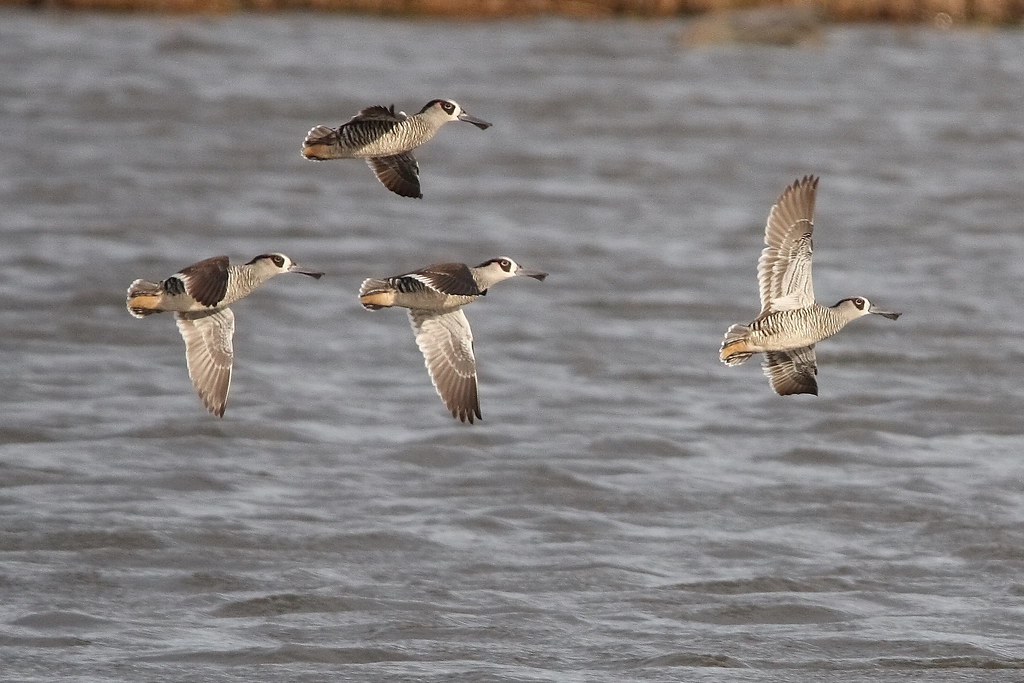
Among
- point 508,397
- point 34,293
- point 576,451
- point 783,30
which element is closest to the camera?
point 576,451

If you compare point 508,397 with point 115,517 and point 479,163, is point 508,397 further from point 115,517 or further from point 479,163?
point 479,163

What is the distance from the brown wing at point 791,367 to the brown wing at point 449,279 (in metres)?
1.49

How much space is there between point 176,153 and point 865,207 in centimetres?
1122

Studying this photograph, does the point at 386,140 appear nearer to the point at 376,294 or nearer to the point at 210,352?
the point at 376,294

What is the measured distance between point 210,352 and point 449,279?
1384 millimetres

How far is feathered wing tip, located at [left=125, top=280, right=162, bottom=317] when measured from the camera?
28.3 feet

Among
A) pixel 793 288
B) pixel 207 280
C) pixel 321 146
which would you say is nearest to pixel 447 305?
Answer: pixel 321 146

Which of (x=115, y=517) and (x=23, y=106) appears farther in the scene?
(x=23, y=106)

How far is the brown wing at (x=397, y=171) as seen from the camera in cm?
891

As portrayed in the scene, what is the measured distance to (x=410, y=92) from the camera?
32.4 m

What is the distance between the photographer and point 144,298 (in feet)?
28.3

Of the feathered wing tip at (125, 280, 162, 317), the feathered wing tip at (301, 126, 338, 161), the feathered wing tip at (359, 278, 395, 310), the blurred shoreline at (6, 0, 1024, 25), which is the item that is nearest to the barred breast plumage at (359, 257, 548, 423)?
the feathered wing tip at (359, 278, 395, 310)

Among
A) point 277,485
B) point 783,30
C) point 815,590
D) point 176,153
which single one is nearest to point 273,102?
point 176,153

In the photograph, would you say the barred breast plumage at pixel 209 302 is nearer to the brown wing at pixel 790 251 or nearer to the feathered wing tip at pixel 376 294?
the feathered wing tip at pixel 376 294
